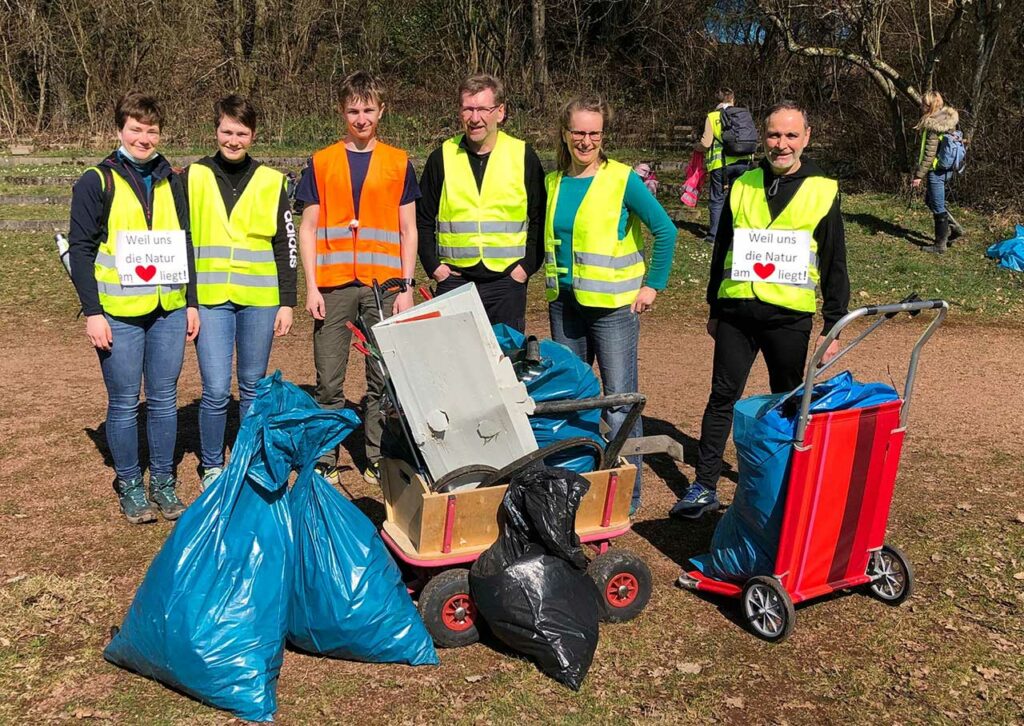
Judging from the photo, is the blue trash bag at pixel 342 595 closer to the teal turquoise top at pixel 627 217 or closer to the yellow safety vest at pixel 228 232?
the yellow safety vest at pixel 228 232

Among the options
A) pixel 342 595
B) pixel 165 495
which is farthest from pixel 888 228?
pixel 342 595

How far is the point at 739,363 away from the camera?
4.44 metres

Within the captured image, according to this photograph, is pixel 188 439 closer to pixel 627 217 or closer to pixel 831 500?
pixel 627 217

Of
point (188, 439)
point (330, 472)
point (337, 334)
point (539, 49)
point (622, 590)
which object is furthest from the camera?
point (539, 49)

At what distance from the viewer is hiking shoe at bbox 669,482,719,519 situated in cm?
467

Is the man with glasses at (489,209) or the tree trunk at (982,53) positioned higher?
the tree trunk at (982,53)

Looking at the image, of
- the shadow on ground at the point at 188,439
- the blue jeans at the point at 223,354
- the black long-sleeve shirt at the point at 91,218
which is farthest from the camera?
the shadow on ground at the point at 188,439

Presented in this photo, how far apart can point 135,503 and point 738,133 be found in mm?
8486

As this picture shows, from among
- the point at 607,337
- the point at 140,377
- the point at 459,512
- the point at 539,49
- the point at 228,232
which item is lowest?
the point at 459,512

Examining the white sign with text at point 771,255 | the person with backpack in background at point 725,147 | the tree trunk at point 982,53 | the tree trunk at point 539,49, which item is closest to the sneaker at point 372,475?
the white sign with text at point 771,255

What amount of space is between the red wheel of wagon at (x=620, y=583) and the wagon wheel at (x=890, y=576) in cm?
93

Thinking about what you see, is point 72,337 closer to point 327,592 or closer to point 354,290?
point 354,290

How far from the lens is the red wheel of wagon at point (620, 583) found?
Result: 144 inches

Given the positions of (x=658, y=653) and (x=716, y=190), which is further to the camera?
(x=716, y=190)
